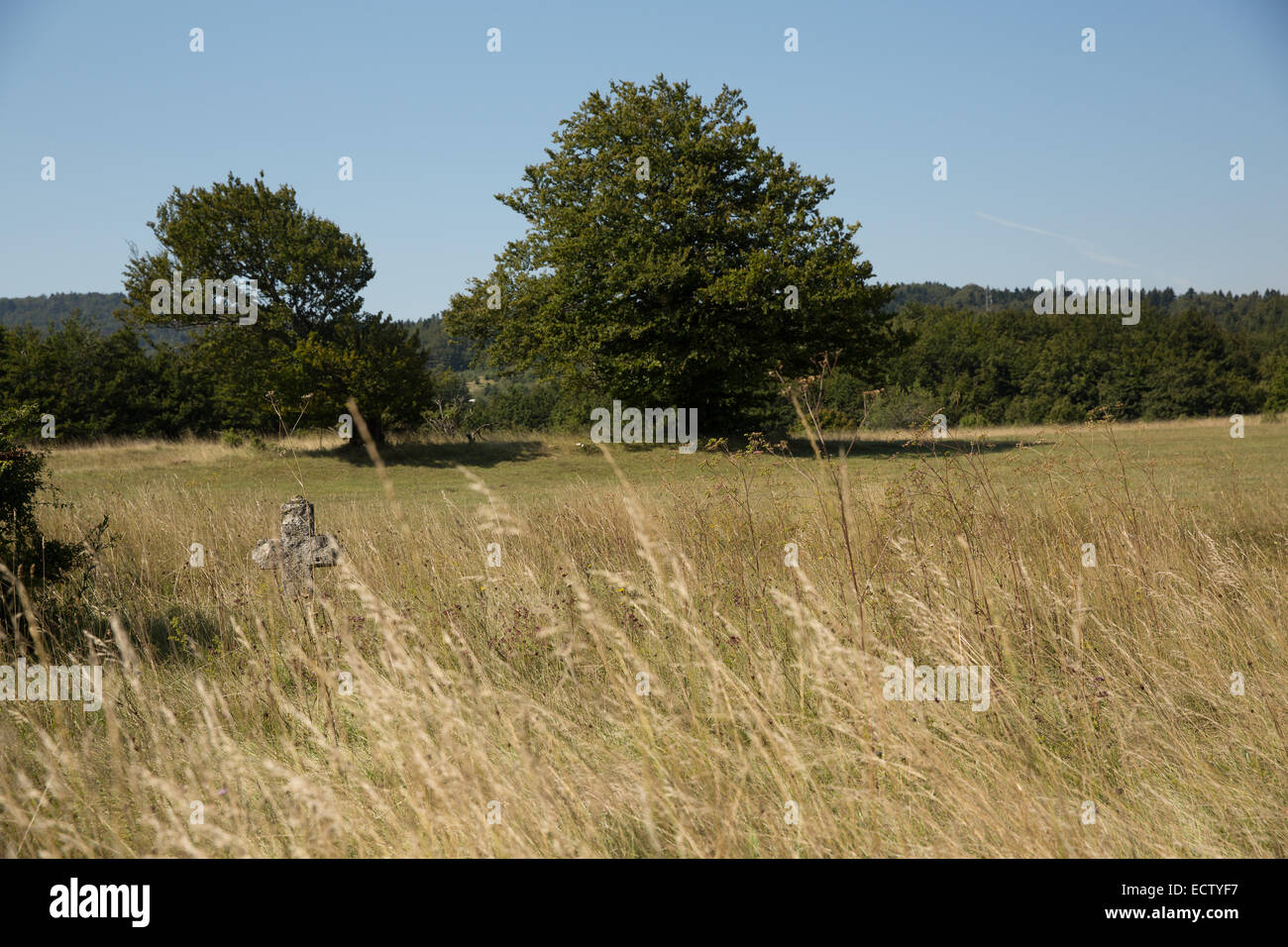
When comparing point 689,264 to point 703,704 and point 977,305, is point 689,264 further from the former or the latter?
point 977,305

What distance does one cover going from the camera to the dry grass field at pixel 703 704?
2506mm

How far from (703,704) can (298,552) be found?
11.3ft

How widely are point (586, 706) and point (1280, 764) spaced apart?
2761mm

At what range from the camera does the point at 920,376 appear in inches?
3046

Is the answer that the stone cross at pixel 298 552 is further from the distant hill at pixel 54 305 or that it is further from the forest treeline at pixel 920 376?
the distant hill at pixel 54 305

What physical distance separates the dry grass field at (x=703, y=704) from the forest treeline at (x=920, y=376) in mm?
23091

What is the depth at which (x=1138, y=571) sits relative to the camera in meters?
4.70

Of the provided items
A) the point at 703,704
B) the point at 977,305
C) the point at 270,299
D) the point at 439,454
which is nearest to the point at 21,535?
the point at 703,704

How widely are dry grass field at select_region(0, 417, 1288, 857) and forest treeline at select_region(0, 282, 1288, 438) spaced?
23.1 metres

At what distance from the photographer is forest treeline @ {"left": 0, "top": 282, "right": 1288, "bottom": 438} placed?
3400cm

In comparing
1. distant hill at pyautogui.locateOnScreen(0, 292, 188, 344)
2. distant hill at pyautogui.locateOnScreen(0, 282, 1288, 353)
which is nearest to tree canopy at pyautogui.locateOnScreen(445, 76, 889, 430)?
distant hill at pyautogui.locateOnScreen(0, 282, 1288, 353)
